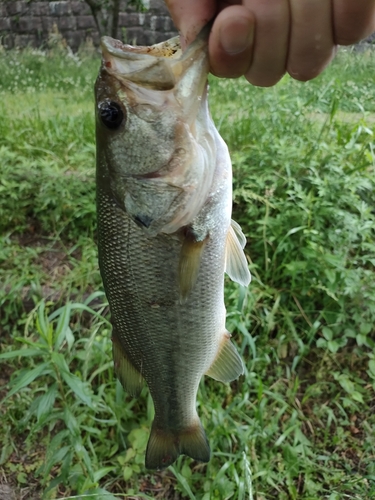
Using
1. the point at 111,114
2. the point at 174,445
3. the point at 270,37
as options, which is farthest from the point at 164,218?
the point at 174,445

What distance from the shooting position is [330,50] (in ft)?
3.05

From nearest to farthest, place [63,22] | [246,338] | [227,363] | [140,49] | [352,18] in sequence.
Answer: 1. [352,18]
2. [140,49]
3. [227,363]
4. [246,338]
5. [63,22]

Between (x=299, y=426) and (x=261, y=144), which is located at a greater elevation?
(x=261, y=144)

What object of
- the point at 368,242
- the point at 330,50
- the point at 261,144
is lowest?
the point at 368,242

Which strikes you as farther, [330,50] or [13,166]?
[13,166]

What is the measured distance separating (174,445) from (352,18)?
1454 millimetres

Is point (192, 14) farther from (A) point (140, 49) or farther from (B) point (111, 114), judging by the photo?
(B) point (111, 114)

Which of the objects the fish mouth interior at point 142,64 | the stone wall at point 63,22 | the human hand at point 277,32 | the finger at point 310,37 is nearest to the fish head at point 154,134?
the fish mouth interior at point 142,64

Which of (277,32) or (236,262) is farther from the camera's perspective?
(236,262)

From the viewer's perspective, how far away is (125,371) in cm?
156

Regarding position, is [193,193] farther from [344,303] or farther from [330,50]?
[344,303]

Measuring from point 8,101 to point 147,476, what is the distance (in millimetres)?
5068

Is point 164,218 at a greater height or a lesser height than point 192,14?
lesser

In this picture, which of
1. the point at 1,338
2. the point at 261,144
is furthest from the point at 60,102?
the point at 1,338
